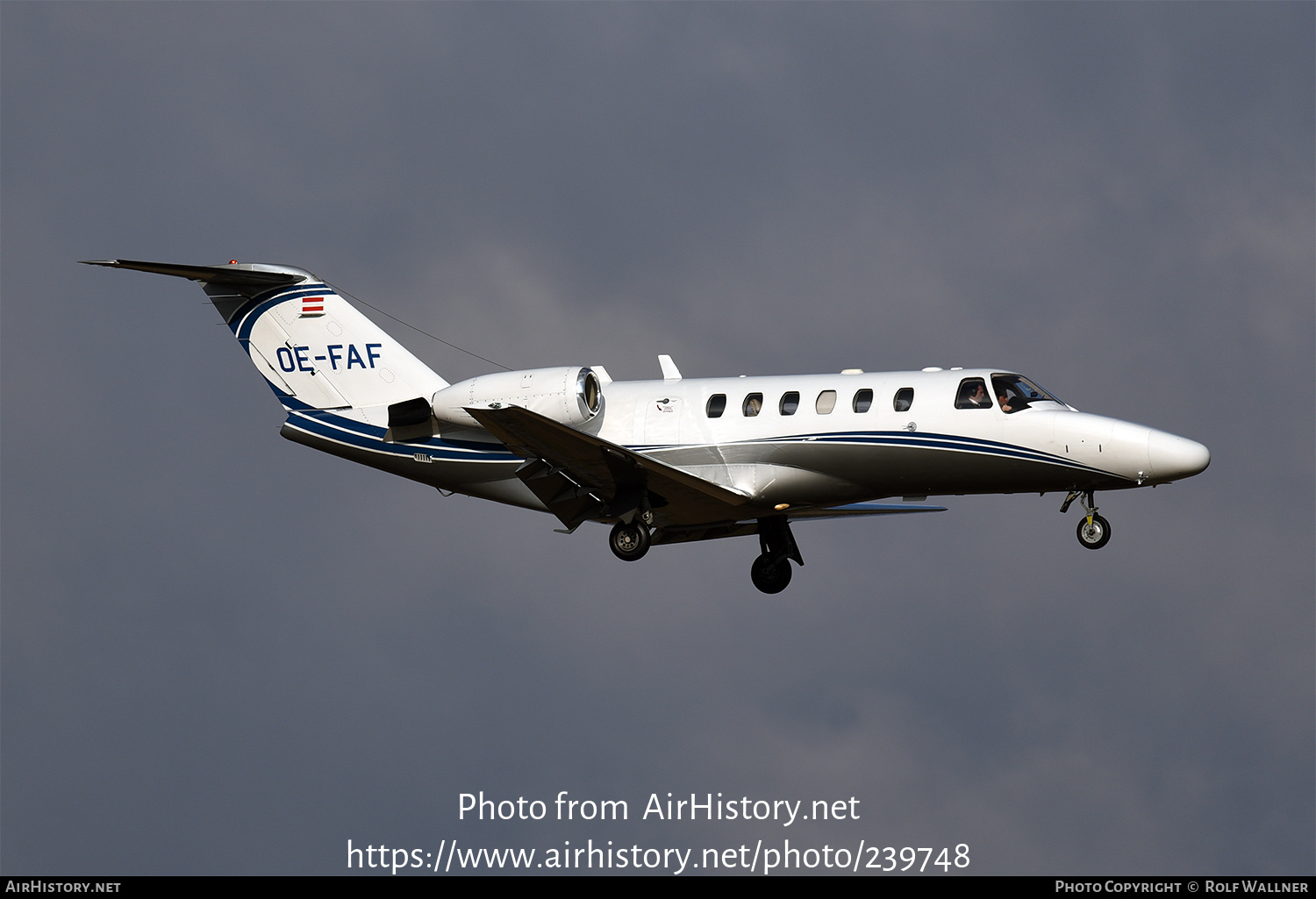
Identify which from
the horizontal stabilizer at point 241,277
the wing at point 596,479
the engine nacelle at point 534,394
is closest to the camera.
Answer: the wing at point 596,479

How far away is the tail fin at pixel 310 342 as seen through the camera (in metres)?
26.7

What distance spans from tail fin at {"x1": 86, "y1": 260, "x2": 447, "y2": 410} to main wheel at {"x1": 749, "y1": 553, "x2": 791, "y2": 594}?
6.62 metres

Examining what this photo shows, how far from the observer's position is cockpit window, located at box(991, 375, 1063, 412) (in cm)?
2323

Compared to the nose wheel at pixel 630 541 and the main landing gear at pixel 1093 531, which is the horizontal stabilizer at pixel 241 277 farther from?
the main landing gear at pixel 1093 531

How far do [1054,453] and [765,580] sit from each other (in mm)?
6434

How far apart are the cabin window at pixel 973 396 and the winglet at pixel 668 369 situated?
4.83 meters

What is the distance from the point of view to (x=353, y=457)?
87.3ft

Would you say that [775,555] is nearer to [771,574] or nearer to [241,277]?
[771,574]

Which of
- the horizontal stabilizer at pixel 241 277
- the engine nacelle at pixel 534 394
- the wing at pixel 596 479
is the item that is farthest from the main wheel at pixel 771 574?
the horizontal stabilizer at pixel 241 277

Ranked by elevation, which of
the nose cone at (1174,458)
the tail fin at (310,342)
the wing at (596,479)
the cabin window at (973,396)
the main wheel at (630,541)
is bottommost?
the main wheel at (630,541)

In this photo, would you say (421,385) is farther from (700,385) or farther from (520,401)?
(700,385)

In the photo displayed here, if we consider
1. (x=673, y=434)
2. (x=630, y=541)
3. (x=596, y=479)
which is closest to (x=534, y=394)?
(x=596, y=479)

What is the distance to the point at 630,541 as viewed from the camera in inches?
966

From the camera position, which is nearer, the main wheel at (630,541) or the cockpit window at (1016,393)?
the cockpit window at (1016,393)
